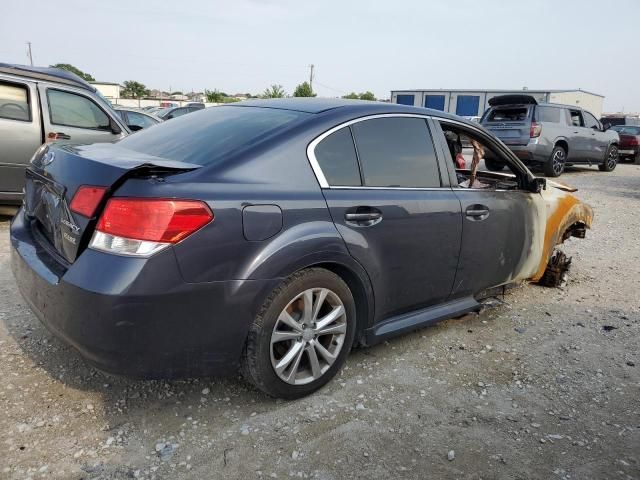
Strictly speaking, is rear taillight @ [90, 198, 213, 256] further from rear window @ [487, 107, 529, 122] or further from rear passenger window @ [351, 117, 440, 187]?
rear window @ [487, 107, 529, 122]

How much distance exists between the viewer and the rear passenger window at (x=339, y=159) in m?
2.78

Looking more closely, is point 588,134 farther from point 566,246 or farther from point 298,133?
point 298,133

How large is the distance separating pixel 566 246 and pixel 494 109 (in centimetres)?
708

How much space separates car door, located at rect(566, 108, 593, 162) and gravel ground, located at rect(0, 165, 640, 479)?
1065 cm

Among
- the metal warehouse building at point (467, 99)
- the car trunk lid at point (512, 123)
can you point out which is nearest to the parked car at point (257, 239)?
the car trunk lid at point (512, 123)

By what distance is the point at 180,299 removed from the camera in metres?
2.24

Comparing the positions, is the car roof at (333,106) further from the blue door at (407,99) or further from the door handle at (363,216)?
the blue door at (407,99)

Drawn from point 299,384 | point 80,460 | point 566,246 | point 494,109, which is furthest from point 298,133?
point 494,109

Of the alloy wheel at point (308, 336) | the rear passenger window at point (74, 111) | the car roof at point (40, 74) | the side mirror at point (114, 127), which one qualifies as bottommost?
the alloy wheel at point (308, 336)

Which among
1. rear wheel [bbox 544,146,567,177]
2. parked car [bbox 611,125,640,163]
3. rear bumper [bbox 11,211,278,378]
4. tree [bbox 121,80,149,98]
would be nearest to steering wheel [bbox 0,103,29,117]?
rear bumper [bbox 11,211,278,378]

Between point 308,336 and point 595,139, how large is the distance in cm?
1405

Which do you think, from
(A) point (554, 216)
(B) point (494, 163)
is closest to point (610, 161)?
(B) point (494, 163)

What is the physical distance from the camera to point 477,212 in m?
3.51

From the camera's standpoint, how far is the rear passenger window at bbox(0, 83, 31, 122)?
5840 mm
